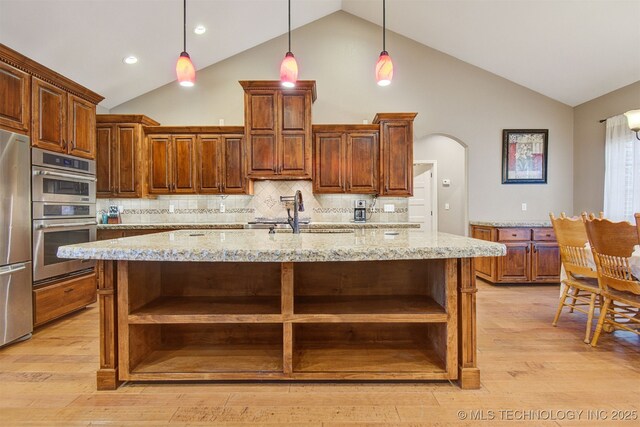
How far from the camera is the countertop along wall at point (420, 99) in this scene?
494 cm

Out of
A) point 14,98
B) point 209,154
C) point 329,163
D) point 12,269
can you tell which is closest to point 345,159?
point 329,163

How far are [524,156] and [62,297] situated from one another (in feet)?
20.2

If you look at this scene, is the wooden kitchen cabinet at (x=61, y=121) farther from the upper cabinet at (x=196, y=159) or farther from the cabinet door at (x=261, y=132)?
the cabinet door at (x=261, y=132)

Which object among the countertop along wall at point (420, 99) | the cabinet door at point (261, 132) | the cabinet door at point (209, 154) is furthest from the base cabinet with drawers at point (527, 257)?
the cabinet door at point (209, 154)

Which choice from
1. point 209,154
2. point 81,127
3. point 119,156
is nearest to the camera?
point 81,127

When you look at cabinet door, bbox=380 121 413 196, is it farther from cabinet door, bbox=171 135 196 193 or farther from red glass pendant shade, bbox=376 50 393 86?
cabinet door, bbox=171 135 196 193

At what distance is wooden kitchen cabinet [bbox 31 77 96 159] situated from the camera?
9.06 feet

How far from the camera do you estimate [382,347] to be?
2053 mm

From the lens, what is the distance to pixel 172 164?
4484mm

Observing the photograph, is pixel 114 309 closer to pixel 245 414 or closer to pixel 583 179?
pixel 245 414

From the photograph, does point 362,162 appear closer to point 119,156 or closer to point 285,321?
point 285,321

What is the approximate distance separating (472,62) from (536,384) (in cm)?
464

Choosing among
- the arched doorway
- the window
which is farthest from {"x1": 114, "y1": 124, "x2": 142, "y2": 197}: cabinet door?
the window

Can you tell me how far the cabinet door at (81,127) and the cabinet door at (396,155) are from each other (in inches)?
137
